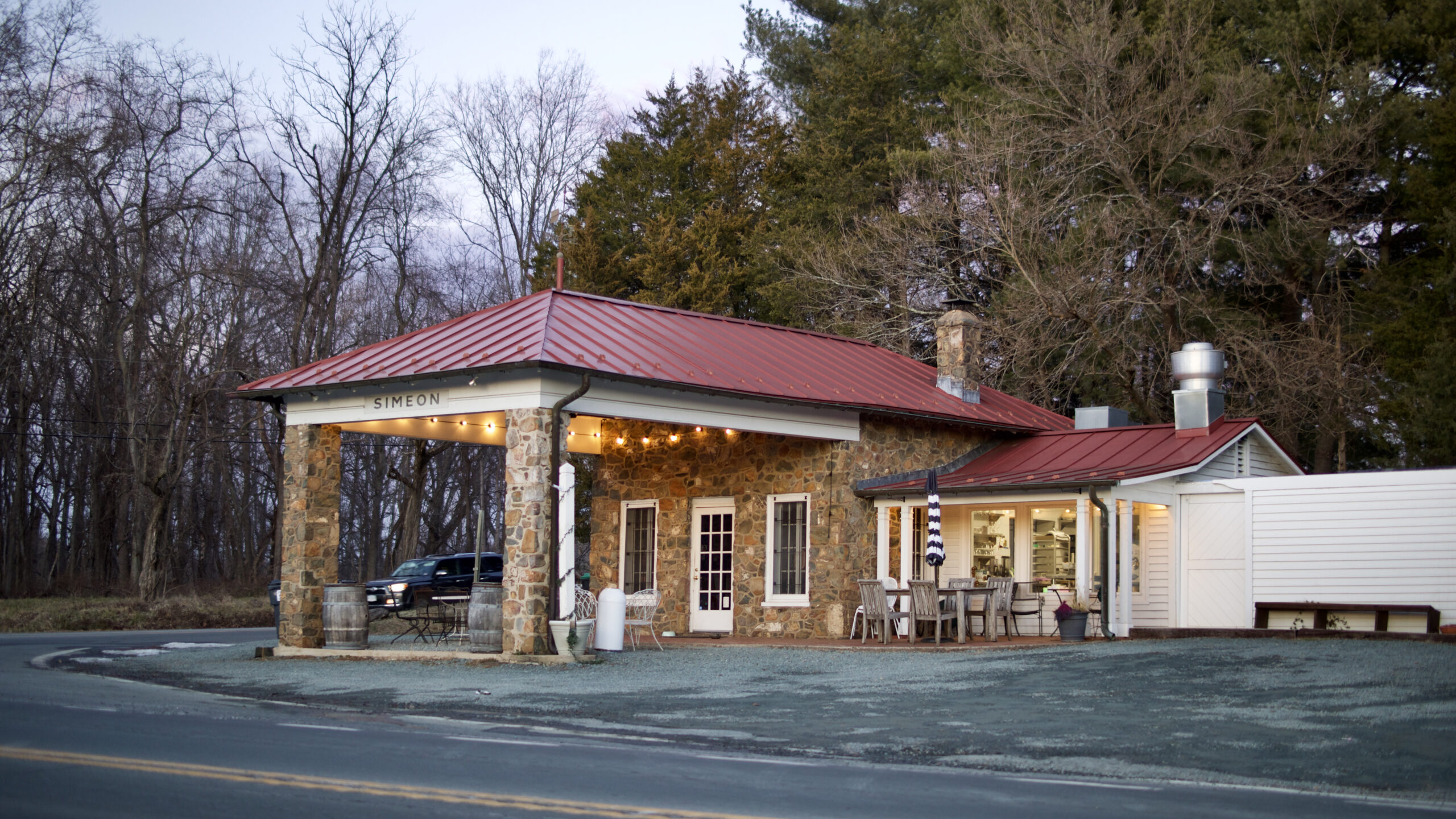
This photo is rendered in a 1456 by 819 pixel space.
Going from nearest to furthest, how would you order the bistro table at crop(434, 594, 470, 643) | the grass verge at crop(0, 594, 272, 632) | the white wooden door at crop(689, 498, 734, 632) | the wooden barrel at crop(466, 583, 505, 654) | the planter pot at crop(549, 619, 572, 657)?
1. the planter pot at crop(549, 619, 572, 657)
2. the wooden barrel at crop(466, 583, 505, 654)
3. the bistro table at crop(434, 594, 470, 643)
4. the white wooden door at crop(689, 498, 734, 632)
5. the grass verge at crop(0, 594, 272, 632)

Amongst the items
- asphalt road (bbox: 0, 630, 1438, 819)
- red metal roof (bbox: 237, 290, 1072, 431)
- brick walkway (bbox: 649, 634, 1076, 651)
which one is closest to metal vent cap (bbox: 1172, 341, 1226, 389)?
red metal roof (bbox: 237, 290, 1072, 431)

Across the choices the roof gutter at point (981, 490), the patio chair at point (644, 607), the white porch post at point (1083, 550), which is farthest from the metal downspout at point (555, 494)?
the white porch post at point (1083, 550)

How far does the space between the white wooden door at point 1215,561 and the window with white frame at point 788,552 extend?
18.4 feet

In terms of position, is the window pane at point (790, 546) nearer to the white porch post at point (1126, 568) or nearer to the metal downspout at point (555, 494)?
the white porch post at point (1126, 568)

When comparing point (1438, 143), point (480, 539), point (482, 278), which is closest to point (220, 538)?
point (482, 278)

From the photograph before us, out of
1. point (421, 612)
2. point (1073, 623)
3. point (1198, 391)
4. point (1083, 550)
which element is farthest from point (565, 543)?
point (421, 612)

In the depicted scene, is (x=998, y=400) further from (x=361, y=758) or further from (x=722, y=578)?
(x=361, y=758)

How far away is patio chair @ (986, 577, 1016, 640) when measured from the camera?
60.2 feet

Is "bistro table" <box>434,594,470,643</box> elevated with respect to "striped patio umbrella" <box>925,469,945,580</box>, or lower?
lower

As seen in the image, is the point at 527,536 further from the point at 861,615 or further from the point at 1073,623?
the point at 1073,623

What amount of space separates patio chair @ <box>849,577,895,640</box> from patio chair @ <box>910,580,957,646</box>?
506 mm

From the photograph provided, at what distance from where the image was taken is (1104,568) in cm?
1755

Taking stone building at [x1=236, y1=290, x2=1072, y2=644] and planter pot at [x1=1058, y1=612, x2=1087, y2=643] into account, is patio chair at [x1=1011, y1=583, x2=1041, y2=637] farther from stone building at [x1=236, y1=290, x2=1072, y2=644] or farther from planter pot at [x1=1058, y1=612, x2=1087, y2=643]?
planter pot at [x1=1058, y1=612, x2=1087, y2=643]

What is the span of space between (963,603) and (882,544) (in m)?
1.96
